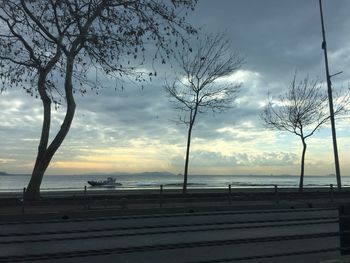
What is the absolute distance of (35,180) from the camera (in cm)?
2270

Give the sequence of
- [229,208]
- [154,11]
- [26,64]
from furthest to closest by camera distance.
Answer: [26,64] → [229,208] → [154,11]

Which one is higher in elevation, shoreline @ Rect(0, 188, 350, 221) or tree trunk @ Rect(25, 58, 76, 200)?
tree trunk @ Rect(25, 58, 76, 200)

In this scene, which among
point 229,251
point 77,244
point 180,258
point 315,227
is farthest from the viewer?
point 315,227

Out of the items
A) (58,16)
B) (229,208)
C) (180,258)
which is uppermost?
(58,16)

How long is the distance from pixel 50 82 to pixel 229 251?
1530 centimetres

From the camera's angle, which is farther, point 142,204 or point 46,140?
point 46,140

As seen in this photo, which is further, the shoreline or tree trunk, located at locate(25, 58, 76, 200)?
tree trunk, located at locate(25, 58, 76, 200)

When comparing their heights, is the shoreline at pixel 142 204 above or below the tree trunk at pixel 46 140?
below

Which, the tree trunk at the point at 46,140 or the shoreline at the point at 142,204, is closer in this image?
the shoreline at the point at 142,204

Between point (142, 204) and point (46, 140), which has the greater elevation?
point (46, 140)

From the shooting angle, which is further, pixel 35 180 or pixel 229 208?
pixel 35 180

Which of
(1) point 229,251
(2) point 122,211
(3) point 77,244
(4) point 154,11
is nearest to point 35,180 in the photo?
(2) point 122,211

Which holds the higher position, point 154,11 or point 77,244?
point 154,11

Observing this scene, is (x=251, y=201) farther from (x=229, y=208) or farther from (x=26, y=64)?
(x=26, y=64)
